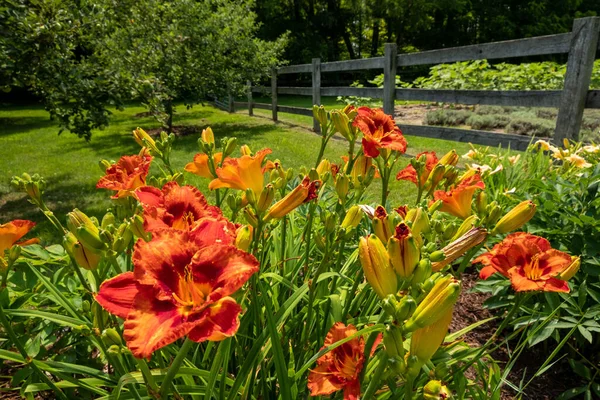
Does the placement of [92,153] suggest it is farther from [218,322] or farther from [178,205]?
[218,322]

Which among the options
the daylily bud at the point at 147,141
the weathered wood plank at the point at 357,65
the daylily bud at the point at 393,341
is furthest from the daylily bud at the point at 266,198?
the weathered wood plank at the point at 357,65

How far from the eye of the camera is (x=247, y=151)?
3.35 ft

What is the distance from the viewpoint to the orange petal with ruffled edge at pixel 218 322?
0.49 m

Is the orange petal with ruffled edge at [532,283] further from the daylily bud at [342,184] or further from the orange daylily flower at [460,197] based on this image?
the daylily bud at [342,184]

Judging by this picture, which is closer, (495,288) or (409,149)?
(495,288)

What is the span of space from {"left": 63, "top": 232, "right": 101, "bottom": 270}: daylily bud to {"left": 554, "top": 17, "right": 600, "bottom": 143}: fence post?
3739 millimetres

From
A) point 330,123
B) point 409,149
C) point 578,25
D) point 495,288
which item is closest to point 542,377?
point 495,288

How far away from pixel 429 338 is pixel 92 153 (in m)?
6.38

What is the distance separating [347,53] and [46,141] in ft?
63.4

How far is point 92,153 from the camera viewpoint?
236 inches

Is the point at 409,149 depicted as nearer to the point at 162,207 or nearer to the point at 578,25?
the point at 578,25

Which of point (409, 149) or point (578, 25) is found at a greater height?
point (578, 25)

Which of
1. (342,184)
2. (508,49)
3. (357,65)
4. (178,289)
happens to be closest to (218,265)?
(178,289)

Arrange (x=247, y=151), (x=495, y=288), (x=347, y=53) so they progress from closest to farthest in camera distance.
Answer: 1. (x=247, y=151)
2. (x=495, y=288)
3. (x=347, y=53)
